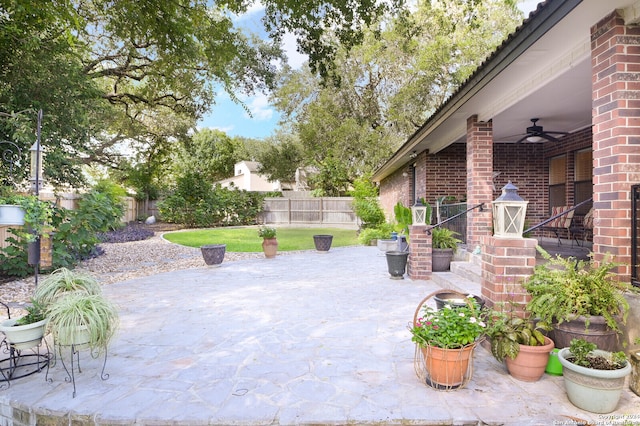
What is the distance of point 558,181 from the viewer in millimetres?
8727

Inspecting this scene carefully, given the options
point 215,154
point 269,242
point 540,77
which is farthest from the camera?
point 215,154

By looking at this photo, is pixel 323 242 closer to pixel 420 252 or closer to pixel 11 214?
pixel 420 252

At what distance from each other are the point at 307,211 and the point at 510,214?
1919 cm

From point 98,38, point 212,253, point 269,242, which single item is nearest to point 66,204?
point 98,38

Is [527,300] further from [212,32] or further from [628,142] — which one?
[212,32]

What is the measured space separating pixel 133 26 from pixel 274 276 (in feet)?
16.4

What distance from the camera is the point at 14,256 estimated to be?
660cm

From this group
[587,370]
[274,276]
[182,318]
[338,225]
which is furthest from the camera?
[338,225]

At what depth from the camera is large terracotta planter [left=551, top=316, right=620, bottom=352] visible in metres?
2.69

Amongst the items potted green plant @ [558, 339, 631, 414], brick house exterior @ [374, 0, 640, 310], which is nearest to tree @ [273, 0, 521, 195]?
brick house exterior @ [374, 0, 640, 310]

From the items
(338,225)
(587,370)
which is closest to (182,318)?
(587,370)

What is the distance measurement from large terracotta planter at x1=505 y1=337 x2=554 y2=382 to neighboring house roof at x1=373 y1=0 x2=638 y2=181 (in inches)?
105

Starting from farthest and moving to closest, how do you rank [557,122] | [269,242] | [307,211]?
[307,211]
[269,242]
[557,122]

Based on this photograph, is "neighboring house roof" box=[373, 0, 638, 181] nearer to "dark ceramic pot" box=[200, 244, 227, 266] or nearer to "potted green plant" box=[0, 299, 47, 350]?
"potted green plant" box=[0, 299, 47, 350]
